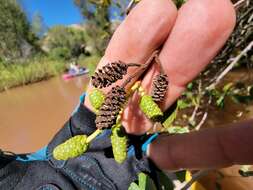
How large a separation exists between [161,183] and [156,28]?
1.17ft

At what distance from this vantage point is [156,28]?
764 mm

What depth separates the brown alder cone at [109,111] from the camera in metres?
0.49

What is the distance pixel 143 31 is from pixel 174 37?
0.08 meters

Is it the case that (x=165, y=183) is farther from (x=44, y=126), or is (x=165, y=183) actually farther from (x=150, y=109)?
(x=44, y=126)

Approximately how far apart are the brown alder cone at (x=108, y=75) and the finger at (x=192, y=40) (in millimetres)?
232

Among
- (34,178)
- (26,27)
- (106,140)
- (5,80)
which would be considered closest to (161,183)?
(106,140)

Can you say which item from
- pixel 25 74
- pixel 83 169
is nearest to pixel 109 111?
pixel 83 169

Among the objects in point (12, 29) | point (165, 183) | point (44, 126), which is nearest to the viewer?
point (165, 183)

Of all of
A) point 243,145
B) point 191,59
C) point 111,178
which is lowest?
point 111,178

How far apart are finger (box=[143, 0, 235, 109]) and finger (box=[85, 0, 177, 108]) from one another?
0.03 metres

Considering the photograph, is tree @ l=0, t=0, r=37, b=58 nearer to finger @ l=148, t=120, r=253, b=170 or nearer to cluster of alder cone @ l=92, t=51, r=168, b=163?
finger @ l=148, t=120, r=253, b=170

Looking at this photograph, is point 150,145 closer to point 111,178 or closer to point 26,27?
point 111,178

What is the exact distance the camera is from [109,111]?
1.62ft

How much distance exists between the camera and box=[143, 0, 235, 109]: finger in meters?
0.71
